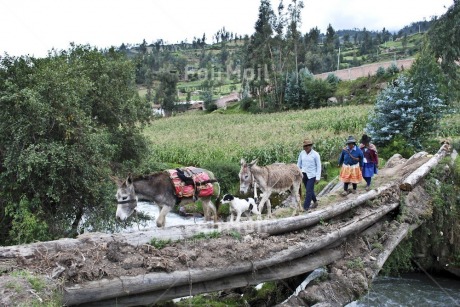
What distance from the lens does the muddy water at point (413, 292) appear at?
1394 centimetres

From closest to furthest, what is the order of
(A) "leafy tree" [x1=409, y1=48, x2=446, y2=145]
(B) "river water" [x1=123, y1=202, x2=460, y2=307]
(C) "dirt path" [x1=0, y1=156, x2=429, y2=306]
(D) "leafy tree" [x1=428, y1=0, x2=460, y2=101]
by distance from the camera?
(C) "dirt path" [x1=0, y1=156, x2=429, y2=306] < (B) "river water" [x1=123, y1=202, x2=460, y2=307] < (A) "leafy tree" [x1=409, y1=48, x2=446, y2=145] < (D) "leafy tree" [x1=428, y1=0, x2=460, y2=101]

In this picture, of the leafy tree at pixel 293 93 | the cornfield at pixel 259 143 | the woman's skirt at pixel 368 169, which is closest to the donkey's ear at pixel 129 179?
the woman's skirt at pixel 368 169

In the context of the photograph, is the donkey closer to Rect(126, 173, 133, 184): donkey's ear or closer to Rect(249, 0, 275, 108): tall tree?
Rect(126, 173, 133, 184): donkey's ear

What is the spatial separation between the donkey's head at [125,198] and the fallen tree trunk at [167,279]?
3.06 meters

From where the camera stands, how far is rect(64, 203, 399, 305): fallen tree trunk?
655cm

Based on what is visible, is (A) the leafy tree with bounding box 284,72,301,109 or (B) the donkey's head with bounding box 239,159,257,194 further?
(A) the leafy tree with bounding box 284,72,301,109

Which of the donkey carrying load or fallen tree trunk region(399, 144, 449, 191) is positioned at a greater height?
the donkey carrying load

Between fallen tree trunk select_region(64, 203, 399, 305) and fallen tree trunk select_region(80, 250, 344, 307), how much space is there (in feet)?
0.39

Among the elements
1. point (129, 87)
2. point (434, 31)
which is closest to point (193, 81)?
point (434, 31)

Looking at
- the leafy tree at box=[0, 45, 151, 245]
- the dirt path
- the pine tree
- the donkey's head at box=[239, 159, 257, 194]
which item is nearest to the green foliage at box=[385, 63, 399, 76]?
the pine tree

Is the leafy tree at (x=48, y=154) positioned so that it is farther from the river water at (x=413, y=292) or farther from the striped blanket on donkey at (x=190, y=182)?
the striped blanket on donkey at (x=190, y=182)

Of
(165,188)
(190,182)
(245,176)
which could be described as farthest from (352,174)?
(165,188)

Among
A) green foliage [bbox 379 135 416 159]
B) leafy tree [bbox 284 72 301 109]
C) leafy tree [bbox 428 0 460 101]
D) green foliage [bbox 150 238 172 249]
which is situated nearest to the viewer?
green foliage [bbox 150 238 172 249]

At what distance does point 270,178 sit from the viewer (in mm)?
12797
